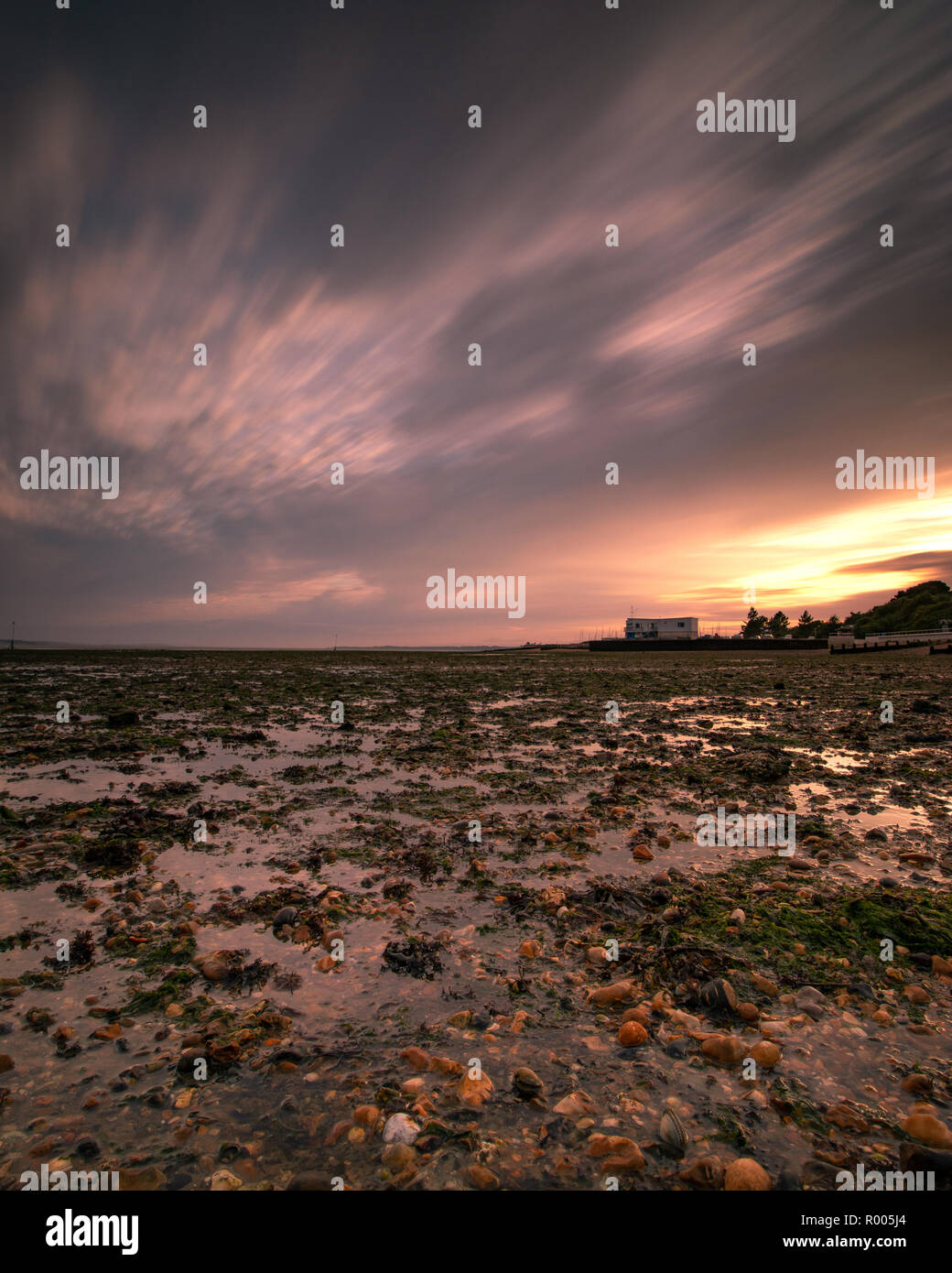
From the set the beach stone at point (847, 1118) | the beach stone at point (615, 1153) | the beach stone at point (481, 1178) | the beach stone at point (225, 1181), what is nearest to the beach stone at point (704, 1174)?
the beach stone at point (615, 1153)

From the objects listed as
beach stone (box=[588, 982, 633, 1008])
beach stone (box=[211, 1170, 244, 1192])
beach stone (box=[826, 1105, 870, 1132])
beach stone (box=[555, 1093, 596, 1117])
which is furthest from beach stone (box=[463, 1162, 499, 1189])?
beach stone (box=[826, 1105, 870, 1132])

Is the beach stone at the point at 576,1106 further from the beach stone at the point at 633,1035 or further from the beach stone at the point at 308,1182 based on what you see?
the beach stone at the point at 308,1182

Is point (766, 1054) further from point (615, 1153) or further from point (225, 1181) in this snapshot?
point (225, 1181)

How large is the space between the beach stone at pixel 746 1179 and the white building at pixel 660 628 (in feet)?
414

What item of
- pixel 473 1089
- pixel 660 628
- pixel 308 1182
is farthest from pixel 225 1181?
pixel 660 628

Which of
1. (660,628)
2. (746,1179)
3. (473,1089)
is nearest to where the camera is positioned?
(746,1179)

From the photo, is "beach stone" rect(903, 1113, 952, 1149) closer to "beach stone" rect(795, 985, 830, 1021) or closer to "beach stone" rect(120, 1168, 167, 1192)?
"beach stone" rect(795, 985, 830, 1021)

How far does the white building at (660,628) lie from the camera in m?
123

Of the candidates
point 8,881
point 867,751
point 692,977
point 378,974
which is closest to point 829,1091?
point 692,977

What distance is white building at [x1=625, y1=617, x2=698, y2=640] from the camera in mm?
123438

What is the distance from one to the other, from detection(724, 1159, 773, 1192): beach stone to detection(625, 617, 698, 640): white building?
4971 inches

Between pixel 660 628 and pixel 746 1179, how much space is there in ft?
431

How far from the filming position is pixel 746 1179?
2.38 meters
